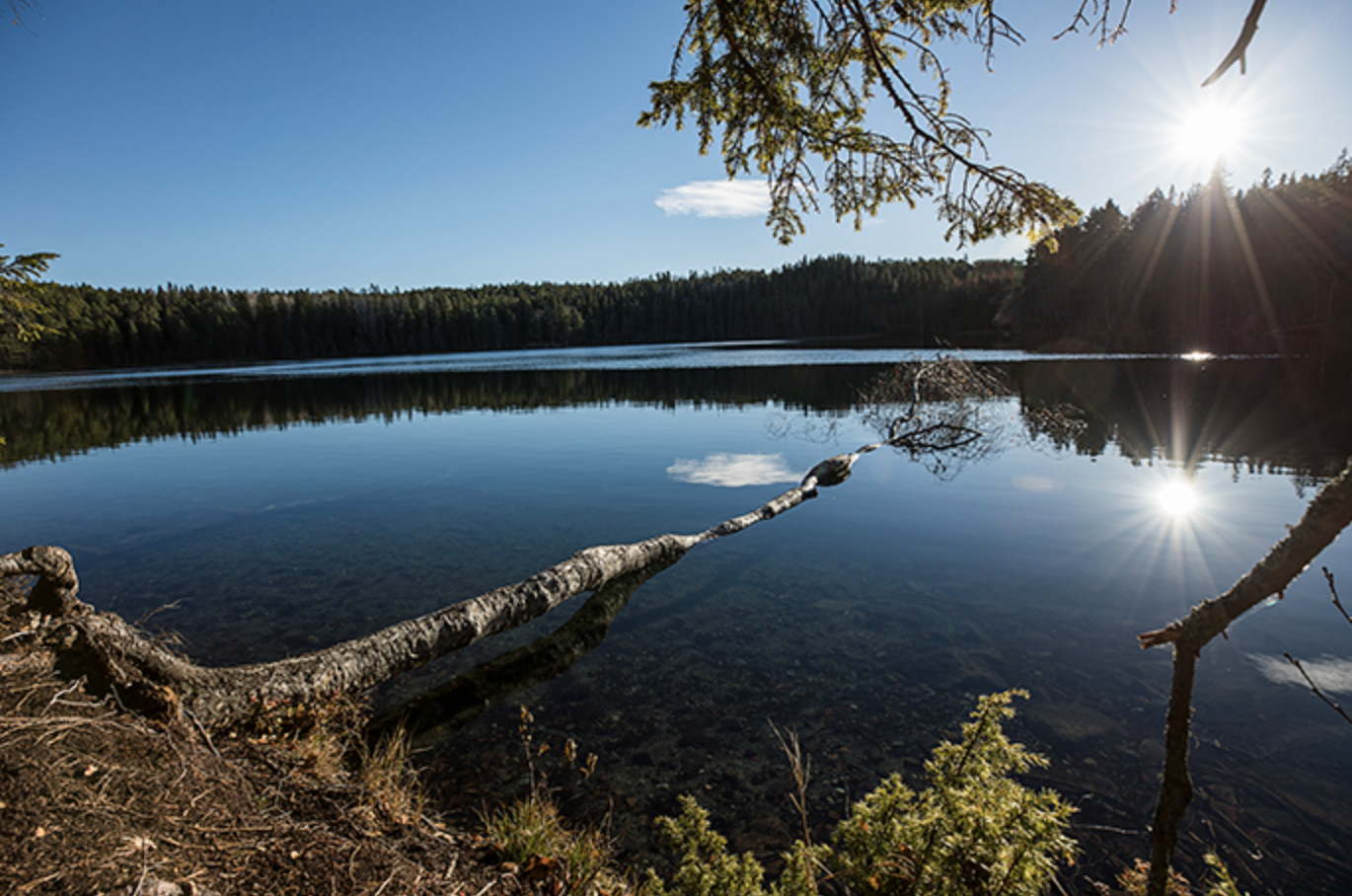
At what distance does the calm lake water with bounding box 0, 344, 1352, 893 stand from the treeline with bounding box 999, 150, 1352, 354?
47138 mm

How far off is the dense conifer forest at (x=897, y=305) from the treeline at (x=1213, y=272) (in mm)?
166

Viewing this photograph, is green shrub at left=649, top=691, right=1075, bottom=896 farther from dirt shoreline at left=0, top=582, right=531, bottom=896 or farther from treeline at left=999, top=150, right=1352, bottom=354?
treeline at left=999, top=150, right=1352, bottom=354

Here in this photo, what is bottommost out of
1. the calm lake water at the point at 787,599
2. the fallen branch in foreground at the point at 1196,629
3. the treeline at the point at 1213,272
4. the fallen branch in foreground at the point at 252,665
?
the calm lake water at the point at 787,599

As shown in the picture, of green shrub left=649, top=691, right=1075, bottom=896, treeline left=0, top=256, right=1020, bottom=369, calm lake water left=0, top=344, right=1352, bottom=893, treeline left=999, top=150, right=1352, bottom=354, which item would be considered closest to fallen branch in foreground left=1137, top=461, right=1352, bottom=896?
green shrub left=649, top=691, right=1075, bottom=896

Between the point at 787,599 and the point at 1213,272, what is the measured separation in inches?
2990

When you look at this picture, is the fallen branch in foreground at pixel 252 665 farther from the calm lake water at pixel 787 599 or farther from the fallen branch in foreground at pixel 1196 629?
the fallen branch in foreground at pixel 1196 629

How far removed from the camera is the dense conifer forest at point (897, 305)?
175ft

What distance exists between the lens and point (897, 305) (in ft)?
446

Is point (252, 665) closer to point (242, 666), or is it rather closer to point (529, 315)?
point (242, 666)

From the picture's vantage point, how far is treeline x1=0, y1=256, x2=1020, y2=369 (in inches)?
4227

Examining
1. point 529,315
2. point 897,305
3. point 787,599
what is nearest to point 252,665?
point 787,599

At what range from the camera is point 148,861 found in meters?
2.47

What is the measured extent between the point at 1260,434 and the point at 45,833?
25720 mm

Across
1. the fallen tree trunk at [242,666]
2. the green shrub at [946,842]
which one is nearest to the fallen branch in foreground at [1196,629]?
the green shrub at [946,842]
